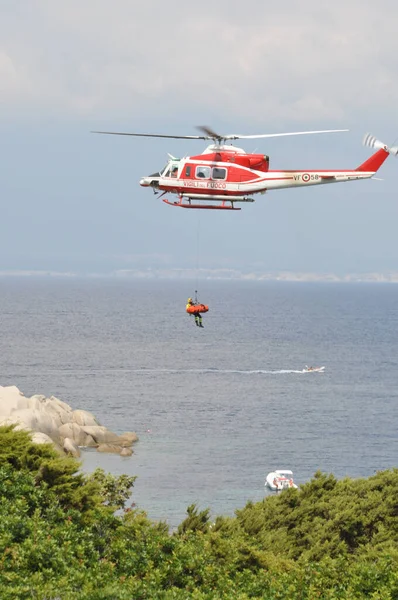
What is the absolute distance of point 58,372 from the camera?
4503 inches

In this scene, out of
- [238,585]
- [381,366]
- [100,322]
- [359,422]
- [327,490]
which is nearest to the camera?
[238,585]

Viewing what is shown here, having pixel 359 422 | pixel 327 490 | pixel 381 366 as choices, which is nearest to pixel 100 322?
pixel 381 366

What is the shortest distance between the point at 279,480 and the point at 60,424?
20.0 m

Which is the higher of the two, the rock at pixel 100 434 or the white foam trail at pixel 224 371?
the white foam trail at pixel 224 371

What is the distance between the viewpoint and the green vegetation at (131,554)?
19.1m

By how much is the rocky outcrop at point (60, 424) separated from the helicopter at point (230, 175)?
28.3m

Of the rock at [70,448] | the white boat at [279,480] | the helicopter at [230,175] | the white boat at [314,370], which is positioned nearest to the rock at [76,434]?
the rock at [70,448]

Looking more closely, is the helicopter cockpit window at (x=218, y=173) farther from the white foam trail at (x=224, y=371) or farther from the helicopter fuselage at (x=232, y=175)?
the white foam trail at (x=224, y=371)

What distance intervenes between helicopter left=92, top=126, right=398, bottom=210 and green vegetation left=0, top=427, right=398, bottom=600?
15.7m

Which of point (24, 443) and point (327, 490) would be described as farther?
point (327, 490)

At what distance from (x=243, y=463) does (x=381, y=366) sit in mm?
63682

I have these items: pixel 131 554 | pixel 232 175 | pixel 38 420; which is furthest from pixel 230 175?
pixel 38 420

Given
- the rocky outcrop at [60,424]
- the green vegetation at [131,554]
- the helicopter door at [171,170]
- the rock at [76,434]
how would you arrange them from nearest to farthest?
the green vegetation at [131,554], the helicopter door at [171,170], the rocky outcrop at [60,424], the rock at [76,434]

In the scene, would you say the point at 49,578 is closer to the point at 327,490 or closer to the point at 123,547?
the point at 123,547
